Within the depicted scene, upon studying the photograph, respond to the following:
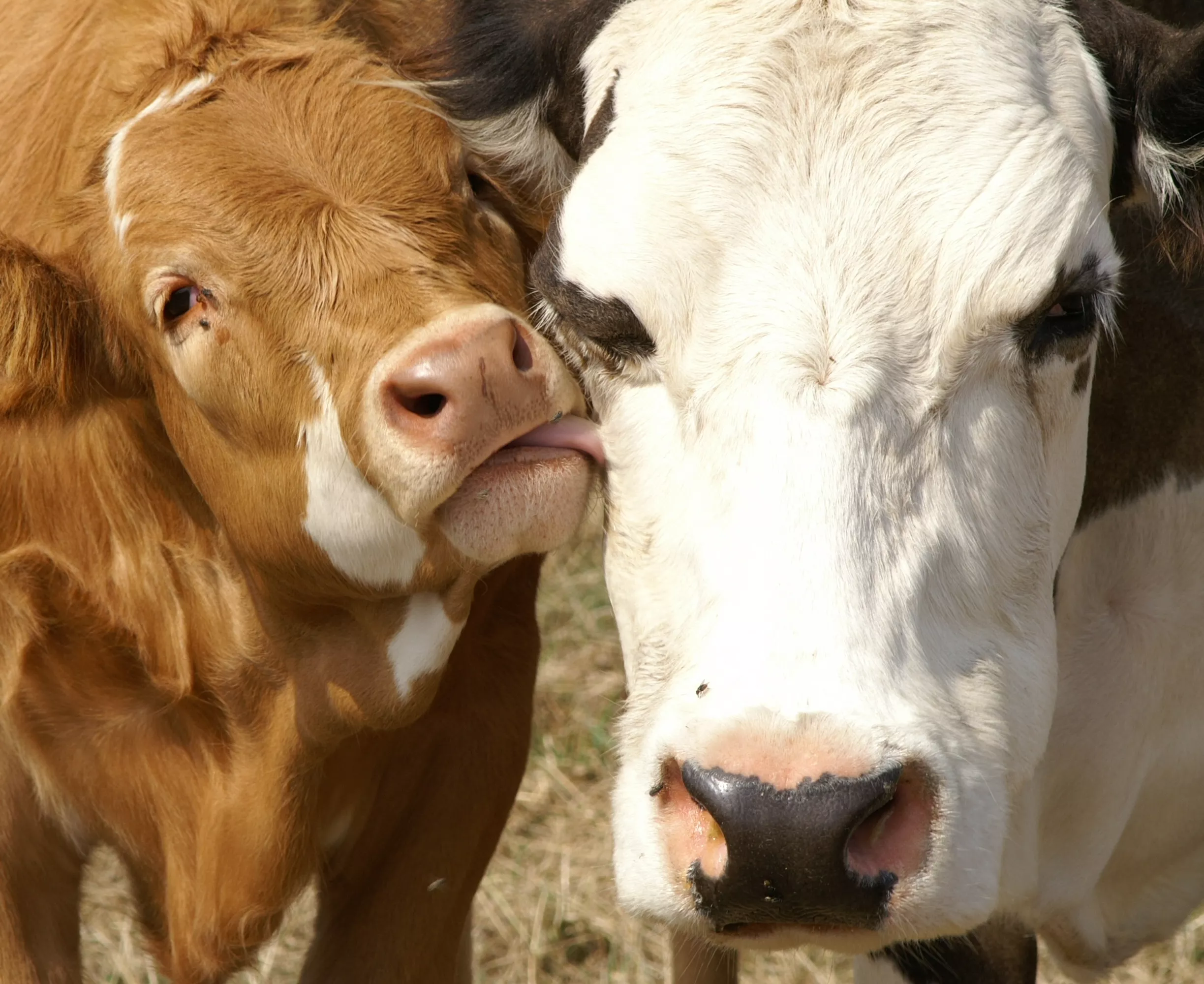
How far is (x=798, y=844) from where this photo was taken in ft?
7.15

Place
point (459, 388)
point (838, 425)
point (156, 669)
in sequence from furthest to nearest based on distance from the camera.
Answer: point (156, 669) < point (459, 388) < point (838, 425)

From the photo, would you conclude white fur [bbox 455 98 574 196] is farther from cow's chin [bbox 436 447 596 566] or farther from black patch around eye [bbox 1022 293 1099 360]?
black patch around eye [bbox 1022 293 1099 360]

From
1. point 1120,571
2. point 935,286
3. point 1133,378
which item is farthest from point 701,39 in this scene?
point 1120,571

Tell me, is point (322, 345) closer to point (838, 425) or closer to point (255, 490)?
point (255, 490)

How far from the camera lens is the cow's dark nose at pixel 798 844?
2.17m

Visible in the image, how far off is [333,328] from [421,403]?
23cm

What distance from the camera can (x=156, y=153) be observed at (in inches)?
114

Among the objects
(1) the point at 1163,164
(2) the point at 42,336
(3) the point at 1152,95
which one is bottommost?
(2) the point at 42,336

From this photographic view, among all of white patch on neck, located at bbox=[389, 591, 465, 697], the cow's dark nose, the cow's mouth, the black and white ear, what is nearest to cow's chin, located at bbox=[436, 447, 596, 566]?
the cow's mouth

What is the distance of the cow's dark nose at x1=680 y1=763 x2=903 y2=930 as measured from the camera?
2.17m

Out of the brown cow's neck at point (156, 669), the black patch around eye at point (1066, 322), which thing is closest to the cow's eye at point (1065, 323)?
the black patch around eye at point (1066, 322)

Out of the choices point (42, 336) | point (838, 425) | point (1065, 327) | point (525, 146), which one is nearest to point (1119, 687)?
point (1065, 327)

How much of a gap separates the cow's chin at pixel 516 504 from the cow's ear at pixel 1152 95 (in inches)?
43.5

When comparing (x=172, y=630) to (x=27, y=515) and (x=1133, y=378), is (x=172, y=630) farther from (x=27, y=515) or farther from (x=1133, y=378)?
(x=1133, y=378)
